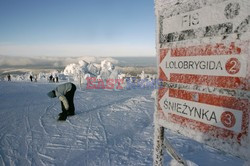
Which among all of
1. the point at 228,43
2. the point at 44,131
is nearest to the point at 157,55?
the point at 228,43

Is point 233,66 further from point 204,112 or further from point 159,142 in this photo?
point 159,142

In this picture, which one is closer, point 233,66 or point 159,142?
point 233,66

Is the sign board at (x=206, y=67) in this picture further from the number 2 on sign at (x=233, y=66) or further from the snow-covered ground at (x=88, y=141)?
the snow-covered ground at (x=88, y=141)

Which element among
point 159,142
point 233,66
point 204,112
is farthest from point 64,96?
point 233,66

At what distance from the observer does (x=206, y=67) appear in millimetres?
1870

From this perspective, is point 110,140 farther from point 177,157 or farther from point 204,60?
point 204,60

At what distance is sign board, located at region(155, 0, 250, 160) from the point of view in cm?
Answer: 160

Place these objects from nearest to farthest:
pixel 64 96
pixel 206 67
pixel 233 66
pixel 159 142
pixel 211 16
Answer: pixel 233 66 → pixel 211 16 → pixel 206 67 → pixel 159 142 → pixel 64 96

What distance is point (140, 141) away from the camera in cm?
572

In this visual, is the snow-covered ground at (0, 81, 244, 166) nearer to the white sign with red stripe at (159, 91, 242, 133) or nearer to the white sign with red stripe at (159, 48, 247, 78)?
the white sign with red stripe at (159, 91, 242, 133)

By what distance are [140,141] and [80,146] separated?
5.57 ft

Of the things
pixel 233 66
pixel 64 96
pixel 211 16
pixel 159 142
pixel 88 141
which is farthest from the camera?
pixel 64 96

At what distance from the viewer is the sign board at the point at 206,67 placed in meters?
1.60

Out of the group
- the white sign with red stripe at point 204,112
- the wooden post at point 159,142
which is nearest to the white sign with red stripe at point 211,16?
the white sign with red stripe at point 204,112
